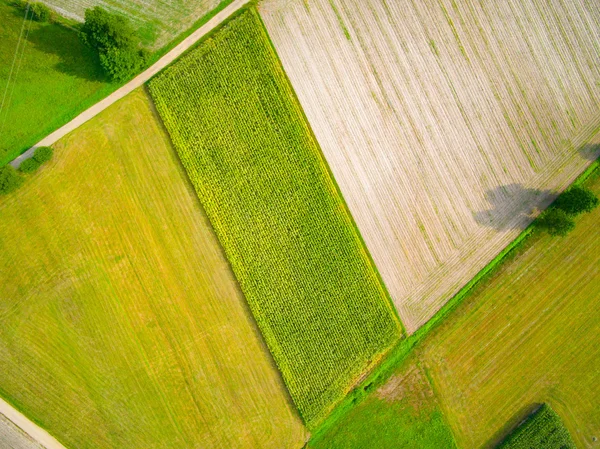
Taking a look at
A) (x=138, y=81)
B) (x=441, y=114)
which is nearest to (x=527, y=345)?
(x=441, y=114)

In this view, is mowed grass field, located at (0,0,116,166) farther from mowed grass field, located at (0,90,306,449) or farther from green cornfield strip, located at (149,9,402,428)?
green cornfield strip, located at (149,9,402,428)

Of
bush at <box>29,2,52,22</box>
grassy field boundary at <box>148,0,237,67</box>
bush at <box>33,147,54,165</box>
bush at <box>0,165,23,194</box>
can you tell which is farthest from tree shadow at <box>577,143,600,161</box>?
bush at <box>0,165,23,194</box>

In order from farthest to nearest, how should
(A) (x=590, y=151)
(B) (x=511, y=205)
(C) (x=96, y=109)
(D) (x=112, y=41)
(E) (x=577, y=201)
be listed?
1. (A) (x=590, y=151)
2. (B) (x=511, y=205)
3. (C) (x=96, y=109)
4. (E) (x=577, y=201)
5. (D) (x=112, y=41)

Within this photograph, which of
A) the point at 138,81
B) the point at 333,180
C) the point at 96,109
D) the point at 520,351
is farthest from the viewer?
the point at 520,351

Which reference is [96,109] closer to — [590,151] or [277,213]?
[277,213]

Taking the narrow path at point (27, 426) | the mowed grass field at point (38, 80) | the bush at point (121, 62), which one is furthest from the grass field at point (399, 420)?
the mowed grass field at point (38, 80)

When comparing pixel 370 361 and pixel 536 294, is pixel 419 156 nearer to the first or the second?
pixel 536 294
